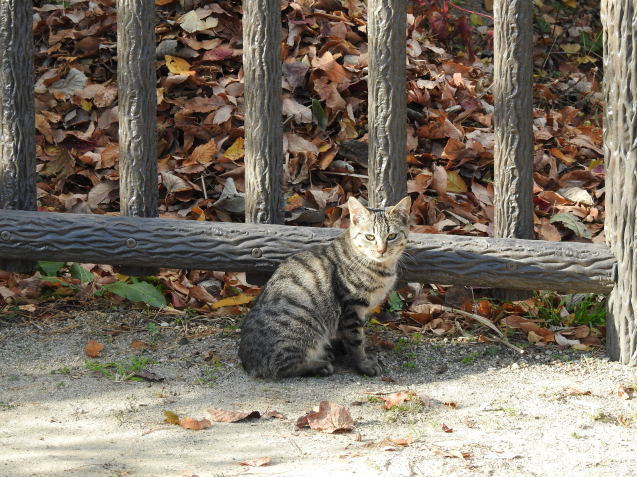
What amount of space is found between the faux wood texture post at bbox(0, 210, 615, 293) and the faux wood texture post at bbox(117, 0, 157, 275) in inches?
6.0

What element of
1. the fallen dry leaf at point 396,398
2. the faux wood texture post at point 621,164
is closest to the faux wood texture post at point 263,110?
the fallen dry leaf at point 396,398

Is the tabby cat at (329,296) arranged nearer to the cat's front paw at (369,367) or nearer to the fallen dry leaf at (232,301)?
the cat's front paw at (369,367)

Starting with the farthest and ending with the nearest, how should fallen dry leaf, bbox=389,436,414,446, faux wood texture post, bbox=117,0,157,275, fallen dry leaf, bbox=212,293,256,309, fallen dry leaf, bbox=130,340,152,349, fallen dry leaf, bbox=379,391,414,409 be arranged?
1. fallen dry leaf, bbox=212,293,256,309
2. faux wood texture post, bbox=117,0,157,275
3. fallen dry leaf, bbox=130,340,152,349
4. fallen dry leaf, bbox=379,391,414,409
5. fallen dry leaf, bbox=389,436,414,446

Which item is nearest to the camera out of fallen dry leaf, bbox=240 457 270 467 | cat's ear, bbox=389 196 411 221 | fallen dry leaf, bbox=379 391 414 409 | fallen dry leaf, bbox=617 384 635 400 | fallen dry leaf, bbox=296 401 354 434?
fallen dry leaf, bbox=240 457 270 467

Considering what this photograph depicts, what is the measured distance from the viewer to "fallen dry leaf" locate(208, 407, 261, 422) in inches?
133

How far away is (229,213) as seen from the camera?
4.99m

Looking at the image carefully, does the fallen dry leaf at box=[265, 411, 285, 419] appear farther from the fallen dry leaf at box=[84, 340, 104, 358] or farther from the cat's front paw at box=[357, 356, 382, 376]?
the fallen dry leaf at box=[84, 340, 104, 358]

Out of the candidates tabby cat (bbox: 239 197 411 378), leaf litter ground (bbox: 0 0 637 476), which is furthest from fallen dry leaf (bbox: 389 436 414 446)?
tabby cat (bbox: 239 197 411 378)

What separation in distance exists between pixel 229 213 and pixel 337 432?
1.99m

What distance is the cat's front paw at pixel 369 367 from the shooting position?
396 cm

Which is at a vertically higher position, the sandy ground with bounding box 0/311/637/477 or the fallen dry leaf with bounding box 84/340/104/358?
the fallen dry leaf with bounding box 84/340/104/358

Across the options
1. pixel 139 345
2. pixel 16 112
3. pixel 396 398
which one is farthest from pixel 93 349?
pixel 396 398

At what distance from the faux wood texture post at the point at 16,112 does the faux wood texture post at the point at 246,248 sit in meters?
0.14

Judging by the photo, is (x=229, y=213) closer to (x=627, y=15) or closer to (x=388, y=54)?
(x=388, y=54)
